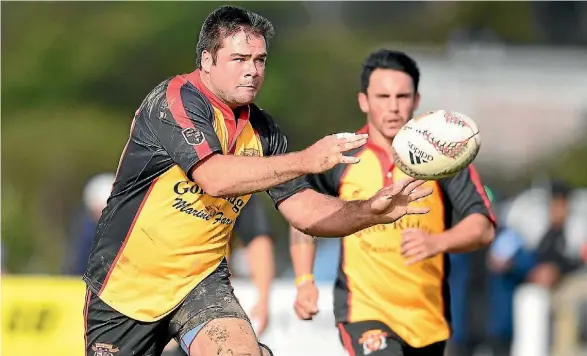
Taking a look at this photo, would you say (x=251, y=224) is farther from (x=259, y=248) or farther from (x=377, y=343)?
(x=377, y=343)

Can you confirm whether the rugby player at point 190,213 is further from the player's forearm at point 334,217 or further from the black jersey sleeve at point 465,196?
the black jersey sleeve at point 465,196

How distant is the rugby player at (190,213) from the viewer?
632 cm

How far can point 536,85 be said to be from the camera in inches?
1439

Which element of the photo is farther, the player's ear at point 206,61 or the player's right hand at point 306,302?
the player's right hand at point 306,302

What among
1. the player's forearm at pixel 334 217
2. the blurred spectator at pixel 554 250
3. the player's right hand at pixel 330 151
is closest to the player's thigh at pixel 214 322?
the player's forearm at pixel 334 217

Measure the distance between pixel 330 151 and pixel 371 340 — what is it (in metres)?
2.30

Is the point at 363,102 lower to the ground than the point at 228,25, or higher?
lower

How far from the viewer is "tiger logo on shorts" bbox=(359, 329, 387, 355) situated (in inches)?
303

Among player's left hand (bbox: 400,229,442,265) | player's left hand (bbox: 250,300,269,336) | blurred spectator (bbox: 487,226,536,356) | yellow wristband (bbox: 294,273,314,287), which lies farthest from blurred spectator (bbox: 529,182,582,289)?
player's left hand (bbox: 400,229,442,265)

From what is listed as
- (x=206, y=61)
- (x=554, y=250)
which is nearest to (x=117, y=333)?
(x=206, y=61)

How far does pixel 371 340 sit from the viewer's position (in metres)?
7.74

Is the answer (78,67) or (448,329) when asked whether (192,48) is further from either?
(448,329)

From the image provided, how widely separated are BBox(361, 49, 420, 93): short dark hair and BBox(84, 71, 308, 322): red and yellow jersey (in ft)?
5.58

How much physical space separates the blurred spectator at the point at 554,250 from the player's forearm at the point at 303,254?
21.6 ft
